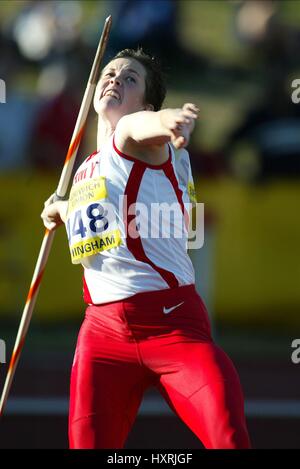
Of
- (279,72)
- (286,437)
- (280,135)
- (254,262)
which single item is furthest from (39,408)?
(279,72)

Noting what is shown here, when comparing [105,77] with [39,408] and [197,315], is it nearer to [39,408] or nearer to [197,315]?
[197,315]

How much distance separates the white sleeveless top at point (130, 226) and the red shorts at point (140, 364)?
0.07 metres

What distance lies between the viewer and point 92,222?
4387 mm

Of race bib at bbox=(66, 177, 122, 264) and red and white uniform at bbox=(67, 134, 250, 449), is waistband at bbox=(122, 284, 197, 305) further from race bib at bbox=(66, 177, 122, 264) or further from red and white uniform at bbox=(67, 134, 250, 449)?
race bib at bbox=(66, 177, 122, 264)

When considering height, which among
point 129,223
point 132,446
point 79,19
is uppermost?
point 79,19

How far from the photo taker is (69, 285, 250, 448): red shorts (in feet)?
13.9

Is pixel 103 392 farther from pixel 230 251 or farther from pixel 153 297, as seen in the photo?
pixel 230 251

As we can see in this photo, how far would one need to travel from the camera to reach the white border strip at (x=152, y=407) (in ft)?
26.5

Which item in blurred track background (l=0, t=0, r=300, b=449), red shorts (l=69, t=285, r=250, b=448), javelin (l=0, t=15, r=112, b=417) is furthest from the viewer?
blurred track background (l=0, t=0, r=300, b=449)

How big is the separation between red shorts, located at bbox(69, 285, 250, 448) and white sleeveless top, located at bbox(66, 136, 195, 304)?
0.24 feet

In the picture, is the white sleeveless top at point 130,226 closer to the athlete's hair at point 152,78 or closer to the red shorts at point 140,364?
the red shorts at point 140,364

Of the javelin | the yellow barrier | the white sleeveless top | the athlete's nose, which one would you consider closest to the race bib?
the white sleeveless top

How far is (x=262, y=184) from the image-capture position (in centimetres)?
1013
